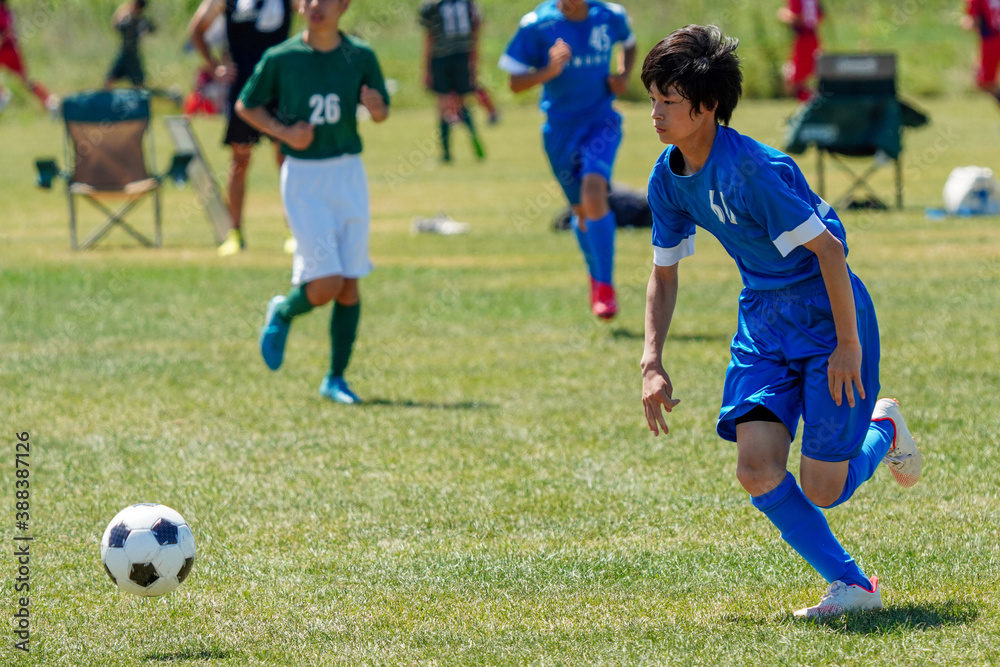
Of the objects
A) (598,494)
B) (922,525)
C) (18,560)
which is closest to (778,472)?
(922,525)

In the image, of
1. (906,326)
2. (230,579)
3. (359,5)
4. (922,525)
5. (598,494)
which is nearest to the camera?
(230,579)

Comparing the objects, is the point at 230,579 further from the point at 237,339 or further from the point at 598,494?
the point at 237,339

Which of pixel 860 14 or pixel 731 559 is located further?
pixel 860 14

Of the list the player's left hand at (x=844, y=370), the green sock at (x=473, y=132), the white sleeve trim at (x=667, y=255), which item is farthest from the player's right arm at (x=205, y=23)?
the player's left hand at (x=844, y=370)

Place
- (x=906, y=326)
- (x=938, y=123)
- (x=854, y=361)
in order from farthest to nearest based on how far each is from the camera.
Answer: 1. (x=938, y=123)
2. (x=906, y=326)
3. (x=854, y=361)

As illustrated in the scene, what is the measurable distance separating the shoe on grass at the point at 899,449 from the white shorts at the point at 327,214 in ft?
10.6

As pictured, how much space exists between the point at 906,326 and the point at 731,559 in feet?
14.6

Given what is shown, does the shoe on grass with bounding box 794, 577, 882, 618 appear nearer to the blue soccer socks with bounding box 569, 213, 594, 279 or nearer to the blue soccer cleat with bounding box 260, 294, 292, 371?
the blue soccer cleat with bounding box 260, 294, 292, 371

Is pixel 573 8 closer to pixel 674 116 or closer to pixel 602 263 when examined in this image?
pixel 602 263

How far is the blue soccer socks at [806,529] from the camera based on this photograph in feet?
12.0

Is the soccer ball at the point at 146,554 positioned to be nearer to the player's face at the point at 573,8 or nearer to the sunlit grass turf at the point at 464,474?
the sunlit grass turf at the point at 464,474

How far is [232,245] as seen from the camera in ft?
39.7

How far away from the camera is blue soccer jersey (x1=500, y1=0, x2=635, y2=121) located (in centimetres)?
858

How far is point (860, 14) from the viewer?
35875mm
